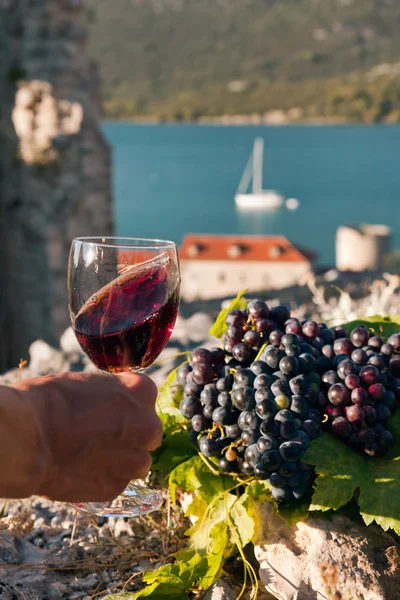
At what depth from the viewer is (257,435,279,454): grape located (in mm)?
1380

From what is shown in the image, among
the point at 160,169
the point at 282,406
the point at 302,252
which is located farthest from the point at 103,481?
the point at 160,169

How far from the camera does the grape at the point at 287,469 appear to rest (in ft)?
4.52

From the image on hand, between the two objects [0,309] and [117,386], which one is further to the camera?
[0,309]

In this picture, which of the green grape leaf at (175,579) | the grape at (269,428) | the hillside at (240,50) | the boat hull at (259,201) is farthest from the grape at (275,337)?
the hillside at (240,50)

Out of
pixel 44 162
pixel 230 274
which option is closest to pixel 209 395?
pixel 44 162

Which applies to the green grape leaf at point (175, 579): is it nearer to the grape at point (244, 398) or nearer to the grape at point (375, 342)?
the grape at point (244, 398)

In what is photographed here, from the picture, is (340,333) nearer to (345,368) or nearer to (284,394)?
(345,368)

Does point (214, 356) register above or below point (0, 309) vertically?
above

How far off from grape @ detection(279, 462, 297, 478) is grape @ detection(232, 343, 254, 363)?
0.29 metres

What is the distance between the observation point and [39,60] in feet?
27.3

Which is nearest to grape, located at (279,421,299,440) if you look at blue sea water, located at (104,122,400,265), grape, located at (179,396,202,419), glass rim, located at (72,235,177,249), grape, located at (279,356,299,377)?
grape, located at (279,356,299,377)

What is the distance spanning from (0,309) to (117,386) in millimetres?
8203

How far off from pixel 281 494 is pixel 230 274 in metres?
25.2

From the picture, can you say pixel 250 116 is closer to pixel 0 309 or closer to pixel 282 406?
→ pixel 0 309
